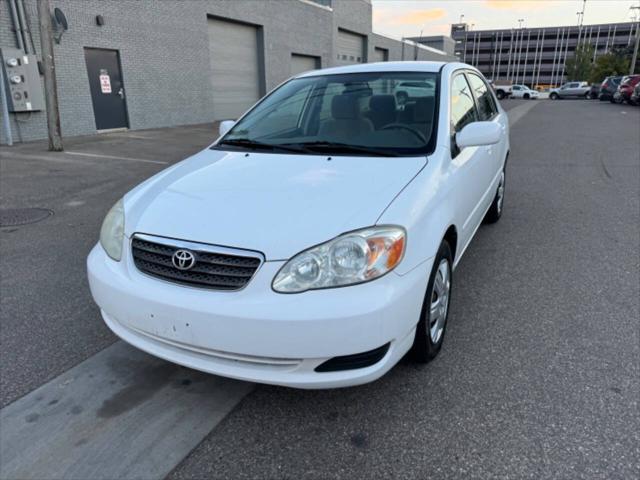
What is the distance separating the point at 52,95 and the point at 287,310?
10420 mm

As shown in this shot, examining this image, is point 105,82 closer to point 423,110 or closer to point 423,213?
point 423,110

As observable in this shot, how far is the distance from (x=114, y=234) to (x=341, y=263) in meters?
1.27

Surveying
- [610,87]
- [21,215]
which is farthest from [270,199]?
[610,87]

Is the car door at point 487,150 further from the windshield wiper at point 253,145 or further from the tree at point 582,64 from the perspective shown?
the tree at point 582,64

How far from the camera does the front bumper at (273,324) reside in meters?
1.95

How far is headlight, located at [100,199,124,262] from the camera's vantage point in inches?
96.4

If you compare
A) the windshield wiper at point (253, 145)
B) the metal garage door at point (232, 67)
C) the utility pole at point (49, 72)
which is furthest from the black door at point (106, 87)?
the windshield wiper at point (253, 145)

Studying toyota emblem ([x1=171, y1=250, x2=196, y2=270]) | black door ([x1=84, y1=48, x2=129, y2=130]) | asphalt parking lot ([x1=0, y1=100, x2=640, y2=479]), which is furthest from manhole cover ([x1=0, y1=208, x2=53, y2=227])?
black door ([x1=84, y1=48, x2=129, y2=130])

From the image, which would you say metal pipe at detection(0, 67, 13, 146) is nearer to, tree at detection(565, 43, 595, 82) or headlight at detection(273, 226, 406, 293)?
headlight at detection(273, 226, 406, 293)

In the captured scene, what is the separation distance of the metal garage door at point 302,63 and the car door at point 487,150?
20849 mm

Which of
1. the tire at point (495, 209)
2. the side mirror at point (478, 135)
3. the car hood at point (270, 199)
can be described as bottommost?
the tire at point (495, 209)

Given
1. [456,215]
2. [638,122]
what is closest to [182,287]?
[456,215]

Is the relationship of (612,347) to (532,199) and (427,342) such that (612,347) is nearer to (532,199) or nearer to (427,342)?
(427,342)

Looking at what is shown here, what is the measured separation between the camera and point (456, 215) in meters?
2.91
